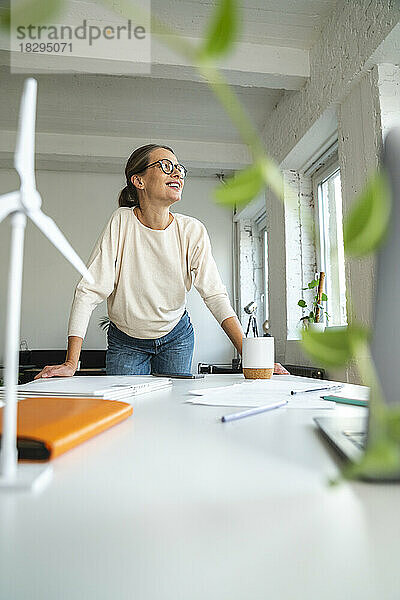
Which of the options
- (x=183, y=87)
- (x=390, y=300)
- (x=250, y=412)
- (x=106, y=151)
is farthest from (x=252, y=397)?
(x=106, y=151)

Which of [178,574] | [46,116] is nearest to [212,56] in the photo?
[178,574]

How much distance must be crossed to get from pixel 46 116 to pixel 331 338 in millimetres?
4532

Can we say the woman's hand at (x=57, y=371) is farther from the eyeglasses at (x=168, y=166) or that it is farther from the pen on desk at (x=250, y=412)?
the eyeglasses at (x=168, y=166)

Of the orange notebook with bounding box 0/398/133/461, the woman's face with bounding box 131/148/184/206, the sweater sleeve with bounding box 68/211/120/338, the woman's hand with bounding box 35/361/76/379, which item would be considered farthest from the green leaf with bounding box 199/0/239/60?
the woman's face with bounding box 131/148/184/206

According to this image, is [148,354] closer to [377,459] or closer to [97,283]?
[97,283]

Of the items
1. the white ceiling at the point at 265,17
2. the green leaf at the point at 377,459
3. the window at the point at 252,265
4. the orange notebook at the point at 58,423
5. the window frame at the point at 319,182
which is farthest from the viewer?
the window at the point at 252,265

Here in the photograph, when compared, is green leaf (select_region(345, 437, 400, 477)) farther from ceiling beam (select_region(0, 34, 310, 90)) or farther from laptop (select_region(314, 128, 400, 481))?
ceiling beam (select_region(0, 34, 310, 90))

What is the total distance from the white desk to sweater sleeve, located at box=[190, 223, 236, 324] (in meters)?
1.30

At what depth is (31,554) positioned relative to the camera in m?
0.23

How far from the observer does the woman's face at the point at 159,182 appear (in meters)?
1.87

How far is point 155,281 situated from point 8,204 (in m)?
1.53

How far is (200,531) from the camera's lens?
0.26 m

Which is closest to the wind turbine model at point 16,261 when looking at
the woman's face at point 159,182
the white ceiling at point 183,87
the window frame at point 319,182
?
the woman's face at point 159,182

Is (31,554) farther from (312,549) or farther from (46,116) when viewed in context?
(46,116)
